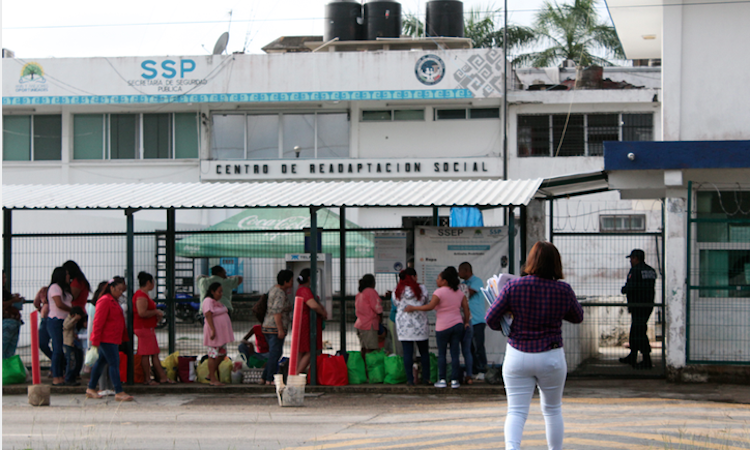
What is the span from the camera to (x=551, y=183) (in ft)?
34.6

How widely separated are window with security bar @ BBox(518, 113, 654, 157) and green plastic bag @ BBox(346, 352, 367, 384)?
628 inches

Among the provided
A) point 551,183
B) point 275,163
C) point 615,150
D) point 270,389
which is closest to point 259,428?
point 270,389

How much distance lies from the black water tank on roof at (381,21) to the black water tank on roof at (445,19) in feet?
4.08

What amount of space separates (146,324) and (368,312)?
2982 millimetres

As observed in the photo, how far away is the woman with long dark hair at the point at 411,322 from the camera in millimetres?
10125


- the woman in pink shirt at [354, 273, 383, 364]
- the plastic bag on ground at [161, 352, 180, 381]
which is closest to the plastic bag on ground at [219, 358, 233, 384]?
the plastic bag on ground at [161, 352, 180, 381]

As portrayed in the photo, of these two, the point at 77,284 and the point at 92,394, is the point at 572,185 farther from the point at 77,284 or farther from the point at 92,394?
the point at 77,284

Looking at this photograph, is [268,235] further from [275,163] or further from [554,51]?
[554,51]

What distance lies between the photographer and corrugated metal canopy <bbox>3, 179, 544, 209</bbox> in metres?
9.88

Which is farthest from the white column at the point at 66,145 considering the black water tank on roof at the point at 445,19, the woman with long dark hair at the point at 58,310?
the woman with long dark hair at the point at 58,310

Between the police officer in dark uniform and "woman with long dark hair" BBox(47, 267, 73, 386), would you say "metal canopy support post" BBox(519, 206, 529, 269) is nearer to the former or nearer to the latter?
the police officer in dark uniform

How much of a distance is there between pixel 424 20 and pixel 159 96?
10502 millimetres

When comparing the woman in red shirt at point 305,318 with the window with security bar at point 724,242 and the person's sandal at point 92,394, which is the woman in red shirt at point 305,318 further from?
the window with security bar at point 724,242

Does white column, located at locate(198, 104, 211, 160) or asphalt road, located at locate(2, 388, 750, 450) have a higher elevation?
white column, located at locate(198, 104, 211, 160)
